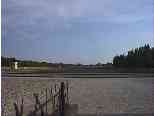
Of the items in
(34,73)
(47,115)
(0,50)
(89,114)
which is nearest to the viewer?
(0,50)

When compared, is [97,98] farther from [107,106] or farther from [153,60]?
[153,60]

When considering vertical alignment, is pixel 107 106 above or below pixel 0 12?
below

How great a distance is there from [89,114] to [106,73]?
446cm

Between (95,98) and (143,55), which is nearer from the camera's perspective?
(143,55)

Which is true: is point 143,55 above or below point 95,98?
above

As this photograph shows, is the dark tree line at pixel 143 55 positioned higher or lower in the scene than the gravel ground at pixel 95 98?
higher

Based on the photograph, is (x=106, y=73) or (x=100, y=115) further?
(x=106, y=73)

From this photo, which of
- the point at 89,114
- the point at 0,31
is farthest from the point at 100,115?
the point at 0,31

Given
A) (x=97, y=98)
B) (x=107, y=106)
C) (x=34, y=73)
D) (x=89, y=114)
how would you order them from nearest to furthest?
(x=89, y=114)
(x=107, y=106)
(x=97, y=98)
(x=34, y=73)

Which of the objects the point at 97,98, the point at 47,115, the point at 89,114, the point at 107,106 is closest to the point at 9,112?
the point at 47,115

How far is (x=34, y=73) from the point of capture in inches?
231

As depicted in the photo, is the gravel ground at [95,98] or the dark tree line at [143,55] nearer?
the dark tree line at [143,55]

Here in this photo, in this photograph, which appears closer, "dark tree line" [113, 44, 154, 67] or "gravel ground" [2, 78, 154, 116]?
"dark tree line" [113, 44, 154, 67]

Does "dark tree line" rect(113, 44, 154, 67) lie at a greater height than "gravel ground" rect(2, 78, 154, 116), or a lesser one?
greater
